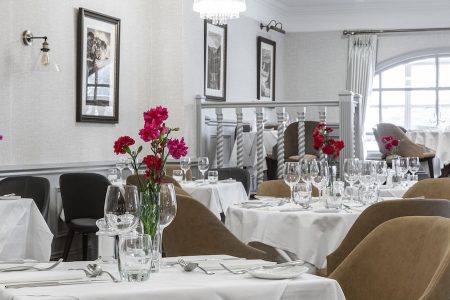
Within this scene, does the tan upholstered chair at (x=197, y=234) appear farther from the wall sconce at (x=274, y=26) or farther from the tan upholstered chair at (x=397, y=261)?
the wall sconce at (x=274, y=26)

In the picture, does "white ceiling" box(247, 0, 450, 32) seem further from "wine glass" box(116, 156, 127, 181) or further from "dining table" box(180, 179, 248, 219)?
"dining table" box(180, 179, 248, 219)

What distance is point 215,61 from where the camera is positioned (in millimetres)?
9305

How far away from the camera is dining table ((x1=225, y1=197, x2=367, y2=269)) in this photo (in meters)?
3.94

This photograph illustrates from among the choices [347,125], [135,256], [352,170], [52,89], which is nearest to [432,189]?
[352,170]

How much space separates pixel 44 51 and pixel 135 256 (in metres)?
4.48

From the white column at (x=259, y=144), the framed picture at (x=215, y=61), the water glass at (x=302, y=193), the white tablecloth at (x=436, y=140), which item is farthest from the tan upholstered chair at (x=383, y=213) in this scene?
the white tablecloth at (x=436, y=140)

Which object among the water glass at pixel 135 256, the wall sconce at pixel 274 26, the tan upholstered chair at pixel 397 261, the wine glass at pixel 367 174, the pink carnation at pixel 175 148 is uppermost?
the wall sconce at pixel 274 26

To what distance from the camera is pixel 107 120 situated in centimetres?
740

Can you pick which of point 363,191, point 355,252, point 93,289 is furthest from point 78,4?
point 93,289

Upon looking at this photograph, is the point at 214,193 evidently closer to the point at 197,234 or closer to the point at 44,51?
the point at 44,51

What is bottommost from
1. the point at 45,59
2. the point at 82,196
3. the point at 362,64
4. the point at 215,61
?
the point at 82,196

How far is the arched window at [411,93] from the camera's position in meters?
12.6

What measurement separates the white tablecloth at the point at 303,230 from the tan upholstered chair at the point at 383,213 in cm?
39

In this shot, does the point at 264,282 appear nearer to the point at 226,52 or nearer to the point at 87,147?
the point at 87,147
